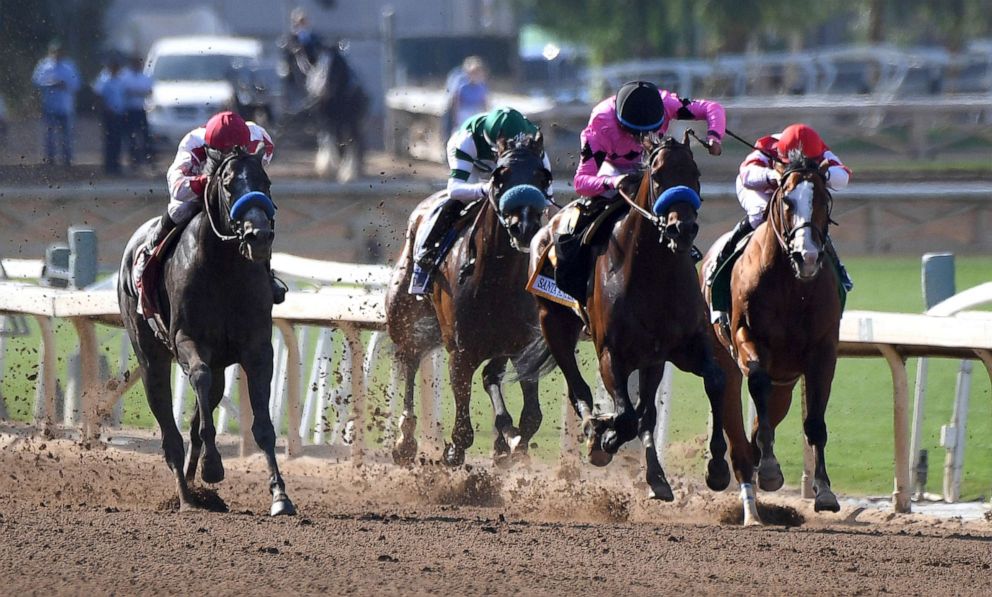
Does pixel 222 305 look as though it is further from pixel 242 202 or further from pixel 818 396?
pixel 818 396

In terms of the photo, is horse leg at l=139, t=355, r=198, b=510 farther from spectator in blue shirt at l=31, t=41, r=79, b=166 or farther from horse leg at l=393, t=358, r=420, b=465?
spectator in blue shirt at l=31, t=41, r=79, b=166

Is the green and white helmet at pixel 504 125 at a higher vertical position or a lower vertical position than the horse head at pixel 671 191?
higher

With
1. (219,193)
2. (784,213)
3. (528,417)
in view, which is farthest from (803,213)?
(219,193)

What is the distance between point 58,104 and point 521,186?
1421 centimetres

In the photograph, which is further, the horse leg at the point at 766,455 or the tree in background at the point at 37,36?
the tree in background at the point at 37,36

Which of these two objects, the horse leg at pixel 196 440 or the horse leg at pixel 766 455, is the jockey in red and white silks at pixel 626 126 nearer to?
the horse leg at pixel 766 455

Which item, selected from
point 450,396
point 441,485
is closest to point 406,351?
point 441,485

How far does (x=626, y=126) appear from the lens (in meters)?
7.77

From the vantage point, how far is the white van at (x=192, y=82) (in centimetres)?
2492

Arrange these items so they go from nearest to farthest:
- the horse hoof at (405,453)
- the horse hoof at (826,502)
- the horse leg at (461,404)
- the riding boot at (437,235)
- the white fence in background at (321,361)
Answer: the horse hoof at (826,502)
the white fence in background at (321,361)
the horse leg at (461,404)
the riding boot at (437,235)
the horse hoof at (405,453)

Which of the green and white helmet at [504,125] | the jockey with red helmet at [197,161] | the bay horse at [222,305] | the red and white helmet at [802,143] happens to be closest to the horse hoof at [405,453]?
the jockey with red helmet at [197,161]

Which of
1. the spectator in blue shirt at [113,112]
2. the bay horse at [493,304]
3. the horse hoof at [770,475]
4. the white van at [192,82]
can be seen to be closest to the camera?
the horse hoof at [770,475]

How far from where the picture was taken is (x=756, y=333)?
24.9 feet

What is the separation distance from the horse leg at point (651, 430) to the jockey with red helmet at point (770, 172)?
0.63 meters
